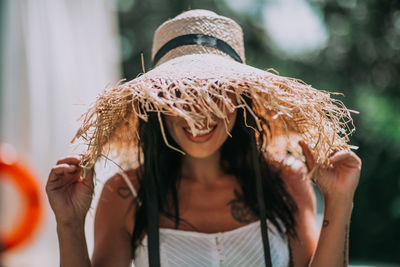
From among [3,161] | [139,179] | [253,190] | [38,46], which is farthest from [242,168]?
[38,46]

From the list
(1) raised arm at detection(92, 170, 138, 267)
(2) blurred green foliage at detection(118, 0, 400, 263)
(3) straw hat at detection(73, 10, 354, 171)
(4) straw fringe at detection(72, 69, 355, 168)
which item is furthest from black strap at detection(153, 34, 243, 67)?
(2) blurred green foliage at detection(118, 0, 400, 263)

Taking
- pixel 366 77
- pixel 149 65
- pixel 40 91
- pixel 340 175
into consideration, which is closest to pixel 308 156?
pixel 340 175

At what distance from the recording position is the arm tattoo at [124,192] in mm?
1464

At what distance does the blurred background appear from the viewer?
2543 mm

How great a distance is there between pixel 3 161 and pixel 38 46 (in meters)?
0.81

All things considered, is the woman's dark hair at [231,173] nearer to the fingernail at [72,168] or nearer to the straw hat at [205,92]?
the straw hat at [205,92]

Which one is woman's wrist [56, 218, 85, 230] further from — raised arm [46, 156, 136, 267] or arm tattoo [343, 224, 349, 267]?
arm tattoo [343, 224, 349, 267]

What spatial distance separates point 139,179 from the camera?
1.49m

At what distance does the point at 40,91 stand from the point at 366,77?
3.98 meters

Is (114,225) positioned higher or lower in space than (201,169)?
lower

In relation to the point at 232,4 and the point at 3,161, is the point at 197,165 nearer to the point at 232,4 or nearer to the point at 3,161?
the point at 3,161

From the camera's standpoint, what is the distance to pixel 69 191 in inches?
47.3

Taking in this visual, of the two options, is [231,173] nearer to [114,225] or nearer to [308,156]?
[308,156]

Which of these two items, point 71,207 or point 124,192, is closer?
point 71,207
